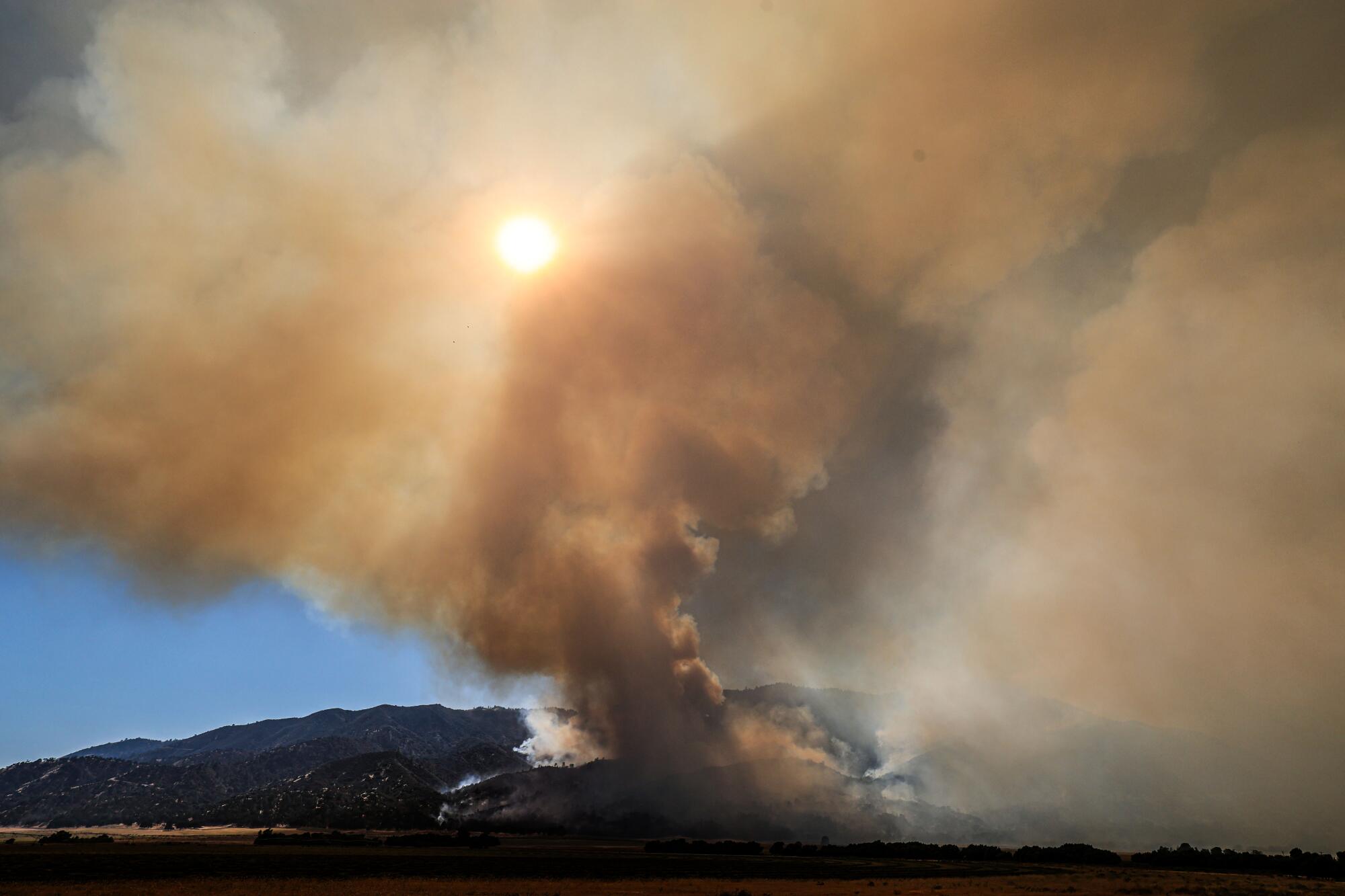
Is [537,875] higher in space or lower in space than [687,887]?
lower

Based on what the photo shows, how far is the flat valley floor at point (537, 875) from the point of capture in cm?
8106

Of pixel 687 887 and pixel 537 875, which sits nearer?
pixel 687 887

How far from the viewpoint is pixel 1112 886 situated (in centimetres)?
8856

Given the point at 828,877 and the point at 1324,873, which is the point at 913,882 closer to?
the point at 828,877

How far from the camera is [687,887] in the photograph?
8475cm

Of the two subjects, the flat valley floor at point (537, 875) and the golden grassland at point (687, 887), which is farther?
the flat valley floor at point (537, 875)

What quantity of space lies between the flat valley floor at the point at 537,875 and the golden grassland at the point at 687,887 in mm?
276

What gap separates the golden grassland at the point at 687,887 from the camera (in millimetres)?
77312

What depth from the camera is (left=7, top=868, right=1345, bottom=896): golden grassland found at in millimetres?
77312

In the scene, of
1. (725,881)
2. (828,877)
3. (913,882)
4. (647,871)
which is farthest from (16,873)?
(913,882)

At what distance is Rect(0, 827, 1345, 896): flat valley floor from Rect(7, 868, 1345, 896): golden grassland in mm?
276

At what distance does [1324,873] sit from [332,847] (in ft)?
602

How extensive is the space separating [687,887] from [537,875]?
2443cm

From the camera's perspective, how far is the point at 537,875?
97.5m
